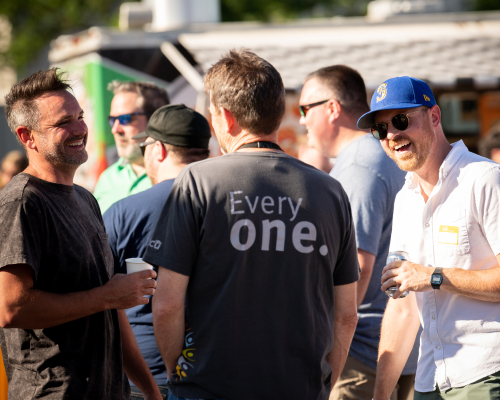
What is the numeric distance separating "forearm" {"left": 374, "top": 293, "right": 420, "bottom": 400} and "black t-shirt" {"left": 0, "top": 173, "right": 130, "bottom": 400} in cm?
124

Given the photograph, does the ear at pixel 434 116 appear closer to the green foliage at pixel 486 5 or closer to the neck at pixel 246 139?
the neck at pixel 246 139

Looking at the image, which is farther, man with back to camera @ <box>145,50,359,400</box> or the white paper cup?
the white paper cup

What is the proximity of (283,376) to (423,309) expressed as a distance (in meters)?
0.89

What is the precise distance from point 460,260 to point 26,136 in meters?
1.87

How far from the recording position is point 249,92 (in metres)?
2.26

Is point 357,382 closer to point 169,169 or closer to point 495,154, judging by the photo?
point 169,169

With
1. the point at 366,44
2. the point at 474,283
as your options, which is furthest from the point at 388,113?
the point at 366,44

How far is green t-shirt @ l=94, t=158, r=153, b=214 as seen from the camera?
457 centimetres

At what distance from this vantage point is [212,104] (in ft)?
7.70

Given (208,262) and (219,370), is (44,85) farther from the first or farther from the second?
(219,370)

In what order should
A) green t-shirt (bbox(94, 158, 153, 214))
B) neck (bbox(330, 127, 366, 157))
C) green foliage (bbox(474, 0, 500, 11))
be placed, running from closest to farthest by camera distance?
A: neck (bbox(330, 127, 366, 157)) → green t-shirt (bbox(94, 158, 153, 214)) → green foliage (bbox(474, 0, 500, 11))

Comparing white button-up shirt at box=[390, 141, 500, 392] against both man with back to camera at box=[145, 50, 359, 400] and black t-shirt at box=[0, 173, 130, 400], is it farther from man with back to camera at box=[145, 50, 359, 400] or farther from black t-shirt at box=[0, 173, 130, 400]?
black t-shirt at box=[0, 173, 130, 400]

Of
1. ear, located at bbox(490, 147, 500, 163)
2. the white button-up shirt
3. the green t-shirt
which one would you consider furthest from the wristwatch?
ear, located at bbox(490, 147, 500, 163)

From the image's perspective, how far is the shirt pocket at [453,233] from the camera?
253 cm
